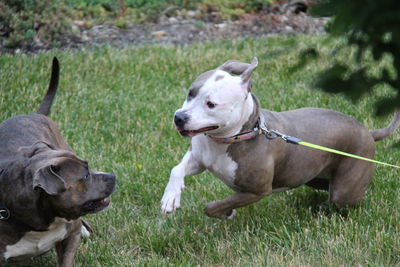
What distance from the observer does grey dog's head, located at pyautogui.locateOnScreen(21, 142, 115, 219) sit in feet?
11.6

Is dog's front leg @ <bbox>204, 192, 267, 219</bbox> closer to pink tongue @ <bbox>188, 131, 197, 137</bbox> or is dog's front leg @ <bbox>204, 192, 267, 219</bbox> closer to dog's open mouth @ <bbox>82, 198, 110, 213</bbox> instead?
pink tongue @ <bbox>188, 131, 197, 137</bbox>

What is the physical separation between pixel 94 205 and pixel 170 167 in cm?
187

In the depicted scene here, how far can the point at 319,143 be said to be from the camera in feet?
15.5

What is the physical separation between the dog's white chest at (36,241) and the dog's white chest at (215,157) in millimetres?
1050

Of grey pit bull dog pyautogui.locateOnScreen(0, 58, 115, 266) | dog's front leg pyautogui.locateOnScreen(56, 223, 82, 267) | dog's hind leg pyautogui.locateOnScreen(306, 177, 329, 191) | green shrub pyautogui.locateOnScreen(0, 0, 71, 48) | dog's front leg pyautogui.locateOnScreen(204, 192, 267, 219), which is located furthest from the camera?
green shrub pyautogui.locateOnScreen(0, 0, 71, 48)

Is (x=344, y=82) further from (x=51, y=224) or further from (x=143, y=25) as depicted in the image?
(x=143, y=25)

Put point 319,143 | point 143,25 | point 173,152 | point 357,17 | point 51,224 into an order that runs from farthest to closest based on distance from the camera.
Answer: point 143,25, point 173,152, point 319,143, point 51,224, point 357,17

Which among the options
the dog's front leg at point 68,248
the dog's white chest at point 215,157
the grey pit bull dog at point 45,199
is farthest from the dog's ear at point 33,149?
the dog's white chest at point 215,157

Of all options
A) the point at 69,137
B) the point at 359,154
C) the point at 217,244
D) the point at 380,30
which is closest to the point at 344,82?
the point at 380,30

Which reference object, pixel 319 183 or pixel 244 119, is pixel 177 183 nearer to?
pixel 244 119

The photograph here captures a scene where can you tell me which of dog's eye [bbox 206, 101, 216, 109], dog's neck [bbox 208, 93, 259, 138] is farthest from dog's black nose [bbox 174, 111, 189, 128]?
dog's neck [bbox 208, 93, 259, 138]

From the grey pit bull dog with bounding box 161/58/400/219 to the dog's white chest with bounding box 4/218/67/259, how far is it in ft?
2.25

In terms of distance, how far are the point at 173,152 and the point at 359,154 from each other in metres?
1.76

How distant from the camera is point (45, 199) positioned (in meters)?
3.67
